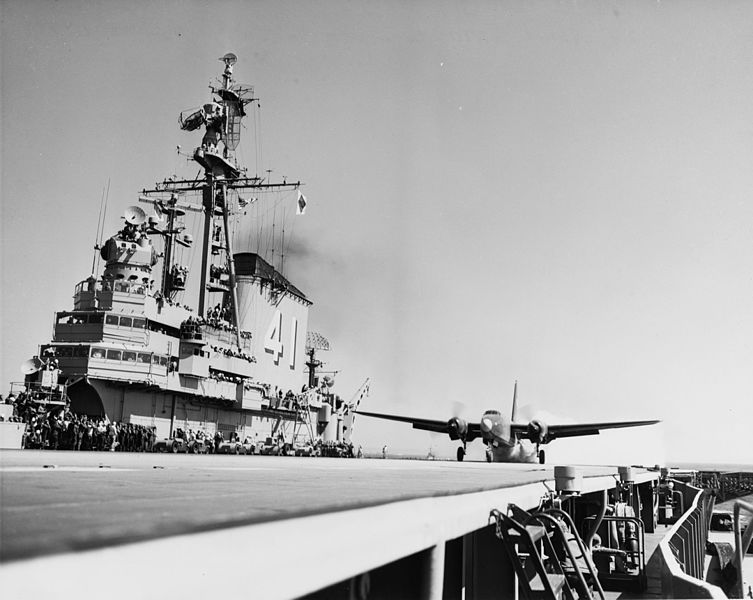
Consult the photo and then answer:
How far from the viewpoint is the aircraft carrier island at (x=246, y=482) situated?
1.54 metres

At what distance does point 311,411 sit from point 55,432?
25307 mm

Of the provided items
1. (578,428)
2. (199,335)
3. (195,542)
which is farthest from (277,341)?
(195,542)

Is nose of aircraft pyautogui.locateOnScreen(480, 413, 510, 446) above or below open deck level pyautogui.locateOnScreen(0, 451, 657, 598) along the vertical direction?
below

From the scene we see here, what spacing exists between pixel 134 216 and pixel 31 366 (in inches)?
432

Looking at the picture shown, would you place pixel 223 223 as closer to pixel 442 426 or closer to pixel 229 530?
pixel 442 426

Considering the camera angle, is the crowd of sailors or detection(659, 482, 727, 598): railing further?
the crowd of sailors

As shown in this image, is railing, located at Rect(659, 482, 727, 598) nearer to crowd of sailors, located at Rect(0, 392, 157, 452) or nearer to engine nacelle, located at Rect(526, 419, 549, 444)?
engine nacelle, located at Rect(526, 419, 549, 444)

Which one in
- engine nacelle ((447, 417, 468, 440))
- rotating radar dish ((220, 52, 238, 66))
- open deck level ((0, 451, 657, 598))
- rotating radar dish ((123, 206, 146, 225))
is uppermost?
rotating radar dish ((220, 52, 238, 66))

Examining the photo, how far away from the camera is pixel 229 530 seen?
63.2 inches

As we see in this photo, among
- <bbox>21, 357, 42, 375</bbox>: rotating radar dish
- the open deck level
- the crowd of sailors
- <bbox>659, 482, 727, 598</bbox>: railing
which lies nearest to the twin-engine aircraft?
<bbox>659, 482, 727, 598</bbox>: railing

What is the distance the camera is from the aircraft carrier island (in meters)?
1.54

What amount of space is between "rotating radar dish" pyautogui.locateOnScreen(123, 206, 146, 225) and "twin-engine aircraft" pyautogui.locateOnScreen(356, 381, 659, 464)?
68.5 ft

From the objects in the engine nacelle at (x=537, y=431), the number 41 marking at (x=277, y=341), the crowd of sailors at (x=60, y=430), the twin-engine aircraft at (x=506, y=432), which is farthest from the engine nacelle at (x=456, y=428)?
the crowd of sailors at (x=60, y=430)

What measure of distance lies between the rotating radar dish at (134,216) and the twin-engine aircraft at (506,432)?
68.5 ft
